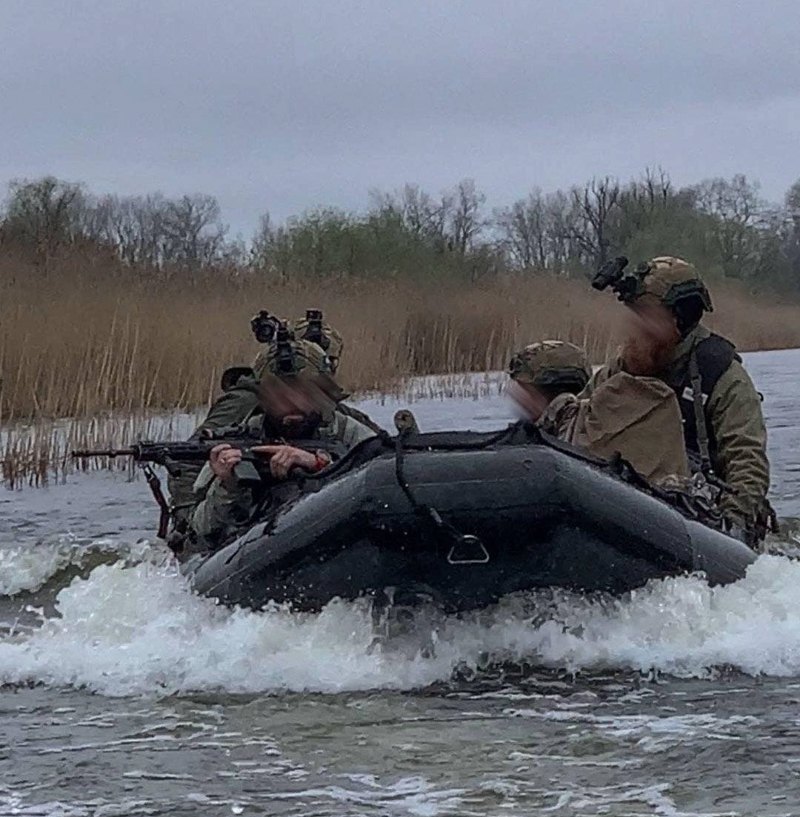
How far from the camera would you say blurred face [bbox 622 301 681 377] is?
602 centimetres

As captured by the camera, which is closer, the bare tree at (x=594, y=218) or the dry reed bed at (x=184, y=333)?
the dry reed bed at (x=184, y=333)

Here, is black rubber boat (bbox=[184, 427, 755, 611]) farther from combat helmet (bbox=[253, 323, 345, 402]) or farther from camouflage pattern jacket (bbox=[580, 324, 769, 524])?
camouflage pattern jacket (bbox=[580, 324, 769, 524])

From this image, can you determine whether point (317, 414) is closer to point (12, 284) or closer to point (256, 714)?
point (256, 714)

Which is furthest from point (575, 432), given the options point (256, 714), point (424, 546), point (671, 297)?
point (256, 714)

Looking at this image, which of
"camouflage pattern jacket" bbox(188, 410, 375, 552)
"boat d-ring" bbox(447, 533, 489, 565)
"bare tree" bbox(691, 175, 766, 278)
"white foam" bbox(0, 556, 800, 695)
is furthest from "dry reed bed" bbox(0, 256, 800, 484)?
"bare tree" bbox(691, 175, 766, 278)

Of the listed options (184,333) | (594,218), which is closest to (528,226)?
(594,218)

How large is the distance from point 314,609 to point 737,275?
3821 centimetres

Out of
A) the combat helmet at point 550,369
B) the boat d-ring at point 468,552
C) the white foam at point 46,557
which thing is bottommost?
the white foam at point 46,557

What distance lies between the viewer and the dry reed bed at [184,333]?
1177cm

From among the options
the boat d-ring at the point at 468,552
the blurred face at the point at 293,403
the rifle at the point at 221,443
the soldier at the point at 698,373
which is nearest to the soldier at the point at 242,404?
the rifle at the point at 221,443

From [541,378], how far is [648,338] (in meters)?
0.83

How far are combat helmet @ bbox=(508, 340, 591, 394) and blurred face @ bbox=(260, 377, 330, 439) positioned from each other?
117cm

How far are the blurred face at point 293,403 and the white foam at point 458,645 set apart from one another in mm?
985

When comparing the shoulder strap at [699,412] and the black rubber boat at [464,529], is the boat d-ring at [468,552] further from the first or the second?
the shoulder strap at [699,412]
